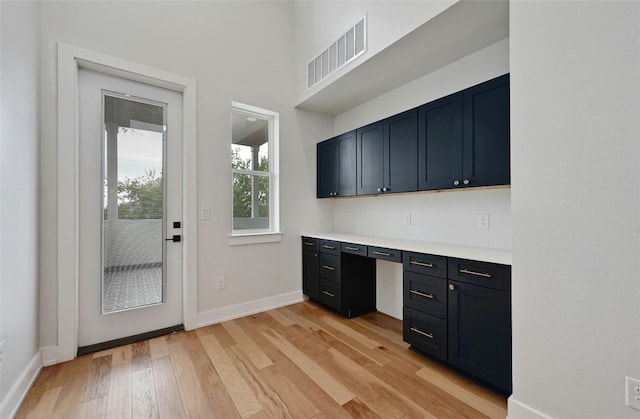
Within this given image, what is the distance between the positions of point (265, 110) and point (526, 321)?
121 inches

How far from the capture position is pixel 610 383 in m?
1.19

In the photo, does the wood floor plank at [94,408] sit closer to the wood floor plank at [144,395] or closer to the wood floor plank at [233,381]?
the wood floor plank at [144,395]

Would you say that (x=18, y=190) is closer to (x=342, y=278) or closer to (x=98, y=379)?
(x=98, y=379)

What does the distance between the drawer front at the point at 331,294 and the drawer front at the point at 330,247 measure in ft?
1.12

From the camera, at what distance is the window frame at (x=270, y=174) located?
3.10m

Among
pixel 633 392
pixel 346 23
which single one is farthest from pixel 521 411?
pixel 346 23

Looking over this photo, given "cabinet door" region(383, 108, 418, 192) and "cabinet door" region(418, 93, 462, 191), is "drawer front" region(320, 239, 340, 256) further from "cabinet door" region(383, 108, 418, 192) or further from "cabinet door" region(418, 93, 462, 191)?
"cabinet door" region(418, 93, 462, 191)

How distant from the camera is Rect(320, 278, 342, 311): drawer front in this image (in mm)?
2913

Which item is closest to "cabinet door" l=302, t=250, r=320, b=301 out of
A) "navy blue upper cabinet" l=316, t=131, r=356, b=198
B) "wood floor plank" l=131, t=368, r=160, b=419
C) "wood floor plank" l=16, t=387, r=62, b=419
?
"navy blue upper cabinet" l=316, t=131, r=356, b=198

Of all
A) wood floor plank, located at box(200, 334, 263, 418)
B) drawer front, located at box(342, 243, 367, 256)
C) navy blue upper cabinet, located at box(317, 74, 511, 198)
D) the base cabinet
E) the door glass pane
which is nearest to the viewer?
wood floor plank, located at box(200, 334, 263, 418)

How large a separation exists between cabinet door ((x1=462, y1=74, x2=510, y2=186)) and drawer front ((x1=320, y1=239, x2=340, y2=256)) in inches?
56.3

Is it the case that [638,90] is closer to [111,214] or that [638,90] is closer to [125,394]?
[125,394]

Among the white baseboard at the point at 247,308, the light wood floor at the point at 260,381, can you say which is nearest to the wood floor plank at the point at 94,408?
the light wood floor at the point at 260,381

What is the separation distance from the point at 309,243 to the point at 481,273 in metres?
2.00
